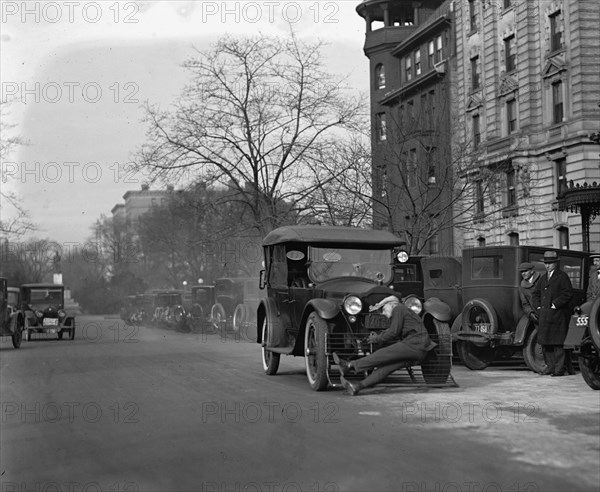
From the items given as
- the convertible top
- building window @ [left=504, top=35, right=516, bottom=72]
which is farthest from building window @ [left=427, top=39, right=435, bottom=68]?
the convertible top

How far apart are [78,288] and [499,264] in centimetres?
8262

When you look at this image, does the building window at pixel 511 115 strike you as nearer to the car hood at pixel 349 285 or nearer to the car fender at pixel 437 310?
the car hood at pixel 349 285

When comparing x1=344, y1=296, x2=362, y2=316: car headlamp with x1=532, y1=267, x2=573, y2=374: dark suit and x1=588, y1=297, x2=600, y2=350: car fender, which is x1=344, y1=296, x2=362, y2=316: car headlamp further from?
x1=532, y1=267, x2=573, y2=374: dark suit

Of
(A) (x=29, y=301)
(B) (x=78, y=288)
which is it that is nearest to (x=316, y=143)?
(A) (x=29, y=301)

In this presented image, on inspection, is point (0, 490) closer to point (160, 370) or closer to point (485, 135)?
point (160, 370)

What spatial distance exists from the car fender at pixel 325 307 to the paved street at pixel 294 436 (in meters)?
1.11

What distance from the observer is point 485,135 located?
4281 centimetres

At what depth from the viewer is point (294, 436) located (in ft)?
Answer: 27.5

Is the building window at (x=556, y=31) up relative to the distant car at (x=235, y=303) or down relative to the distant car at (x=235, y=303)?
up

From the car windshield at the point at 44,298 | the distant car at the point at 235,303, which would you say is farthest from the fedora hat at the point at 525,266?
the car windshield at the point at 44,298

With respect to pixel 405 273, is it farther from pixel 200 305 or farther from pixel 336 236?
pixel 200 305

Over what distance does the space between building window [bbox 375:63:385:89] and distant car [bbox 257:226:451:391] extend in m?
43.1

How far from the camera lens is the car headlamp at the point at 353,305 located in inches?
478

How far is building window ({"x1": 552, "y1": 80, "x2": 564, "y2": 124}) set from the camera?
123 ft
